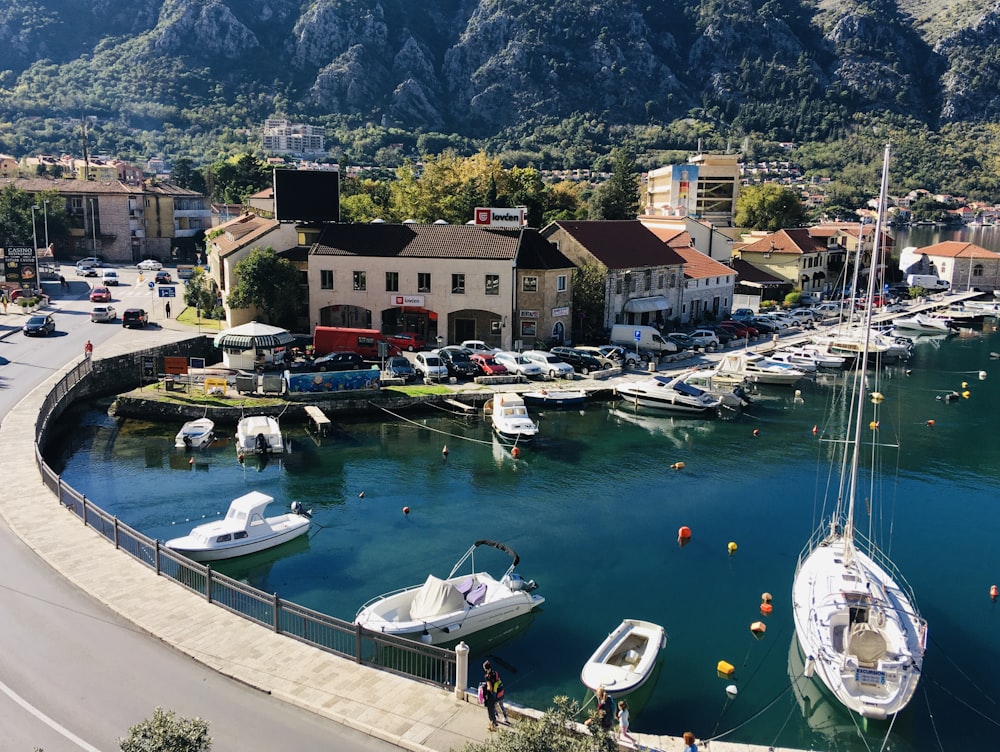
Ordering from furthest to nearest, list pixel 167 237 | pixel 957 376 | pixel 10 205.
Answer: pixel 167 237 → pixel 10 205 → pixel 957 376

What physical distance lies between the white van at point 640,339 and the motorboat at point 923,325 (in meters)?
32.3

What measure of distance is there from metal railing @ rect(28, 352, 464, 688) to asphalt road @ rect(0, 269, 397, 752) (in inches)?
82.2

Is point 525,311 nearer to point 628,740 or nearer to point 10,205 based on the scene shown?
point 628,740

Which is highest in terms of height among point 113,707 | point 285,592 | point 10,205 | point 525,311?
point 10,205

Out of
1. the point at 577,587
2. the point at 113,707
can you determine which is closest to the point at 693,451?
the point at 577,587

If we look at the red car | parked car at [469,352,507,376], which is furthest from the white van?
the red car

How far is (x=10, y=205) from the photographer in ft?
310

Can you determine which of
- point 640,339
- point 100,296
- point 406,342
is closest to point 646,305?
point 640,339

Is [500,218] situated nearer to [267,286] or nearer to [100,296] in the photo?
[267,286]

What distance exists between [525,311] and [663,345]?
1034 centimetres

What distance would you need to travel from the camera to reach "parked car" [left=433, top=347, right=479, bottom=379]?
175ft

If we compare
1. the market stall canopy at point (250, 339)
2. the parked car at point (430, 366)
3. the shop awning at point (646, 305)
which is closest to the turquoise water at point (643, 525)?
the parked car at point (430, 366)

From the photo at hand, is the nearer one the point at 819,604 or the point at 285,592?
the point at 819,604

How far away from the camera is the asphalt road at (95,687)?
56.2 ft
